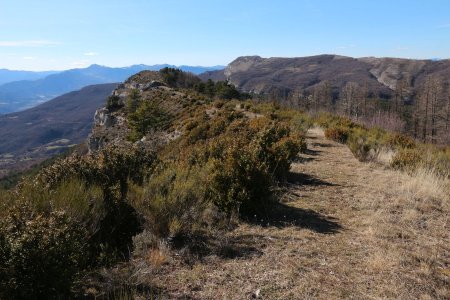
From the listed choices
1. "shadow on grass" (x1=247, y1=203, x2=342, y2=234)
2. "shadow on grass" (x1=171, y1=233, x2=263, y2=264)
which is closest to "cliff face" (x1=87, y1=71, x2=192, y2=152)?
"shadow on grass" (x1=247, y1=203, x2=342, y2=234)

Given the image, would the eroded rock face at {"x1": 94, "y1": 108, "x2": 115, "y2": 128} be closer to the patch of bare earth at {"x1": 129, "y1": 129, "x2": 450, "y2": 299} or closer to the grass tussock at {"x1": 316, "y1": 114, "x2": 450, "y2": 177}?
the grass tussock at {"x1": 316, "y1": 114, "x2": 450, "y2": 177}

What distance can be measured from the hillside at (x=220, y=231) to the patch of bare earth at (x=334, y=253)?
2 centimetres

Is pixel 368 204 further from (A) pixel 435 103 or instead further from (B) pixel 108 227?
(A) pixel 435 103

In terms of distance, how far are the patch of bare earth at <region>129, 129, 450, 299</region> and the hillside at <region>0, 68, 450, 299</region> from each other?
20mm

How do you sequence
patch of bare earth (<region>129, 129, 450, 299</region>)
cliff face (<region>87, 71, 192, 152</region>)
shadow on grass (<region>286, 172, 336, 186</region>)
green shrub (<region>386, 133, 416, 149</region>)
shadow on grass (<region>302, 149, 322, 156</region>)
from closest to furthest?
patch of bare earth (<region>129, 129, 450, 299</region>) → shadow on grass (<region>286, 172, 336, 186</region>) → shadow on grass (<region>302, 149, 322, 156</region>) → green shrub (<region>386, 133, 416, 149</region>) → cliff face (<region>87, 71, 192, 152</region>)

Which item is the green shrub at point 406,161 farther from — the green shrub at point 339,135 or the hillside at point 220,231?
the green shrub at point 339,135

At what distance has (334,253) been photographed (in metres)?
4.68

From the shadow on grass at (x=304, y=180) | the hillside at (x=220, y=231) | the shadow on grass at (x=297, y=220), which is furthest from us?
the shadow on grass at (x=304, y=180)

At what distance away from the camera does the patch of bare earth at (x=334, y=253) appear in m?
3.85

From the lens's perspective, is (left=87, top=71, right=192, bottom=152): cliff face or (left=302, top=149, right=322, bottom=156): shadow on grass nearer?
(left=302, top=149, right=322, bottom=156): shadow on grass

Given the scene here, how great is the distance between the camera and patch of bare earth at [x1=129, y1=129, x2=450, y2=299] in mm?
3848

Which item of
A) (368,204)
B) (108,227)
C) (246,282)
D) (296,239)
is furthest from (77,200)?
(368,204)

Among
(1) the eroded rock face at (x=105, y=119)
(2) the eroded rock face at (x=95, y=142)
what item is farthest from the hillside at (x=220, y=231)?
(1) the eroded rock face at (x=105, y=119)

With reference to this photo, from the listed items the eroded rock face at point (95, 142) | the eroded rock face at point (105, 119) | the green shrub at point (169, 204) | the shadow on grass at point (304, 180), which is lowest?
the eroded rock face at point (95, 142)
